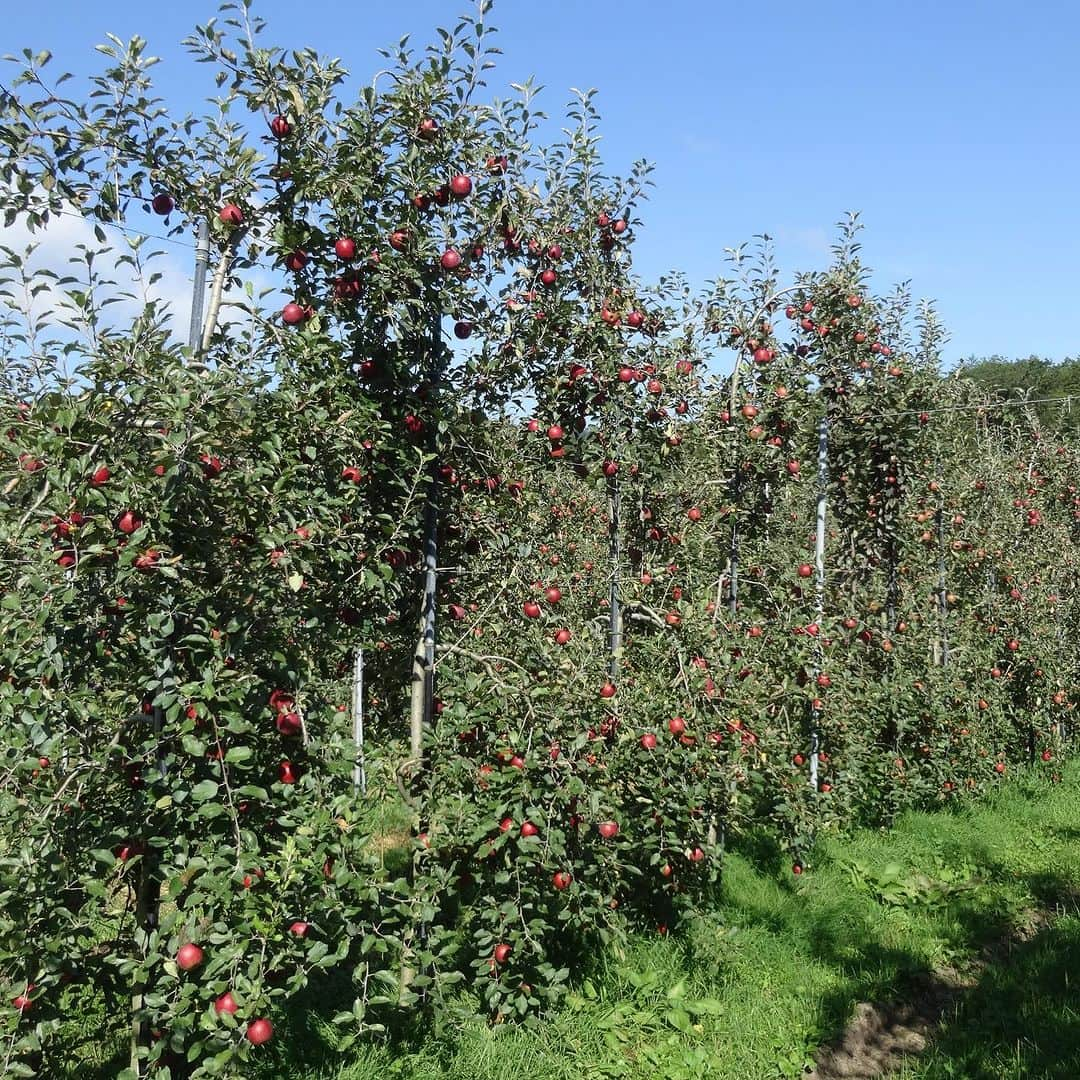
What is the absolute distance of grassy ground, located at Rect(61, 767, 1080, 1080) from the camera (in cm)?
352

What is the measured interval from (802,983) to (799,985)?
4cm

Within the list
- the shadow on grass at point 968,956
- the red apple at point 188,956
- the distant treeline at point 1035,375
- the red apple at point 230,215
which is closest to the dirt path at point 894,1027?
the shadow on grass at point 968,956

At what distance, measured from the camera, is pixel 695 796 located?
3.93 metres

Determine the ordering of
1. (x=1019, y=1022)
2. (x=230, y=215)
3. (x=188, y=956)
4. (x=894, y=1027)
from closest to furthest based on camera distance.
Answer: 1. (x=188, y=956)
2. (x=230, y=215)
3. (x=1019, y=1022)
4. (x=894, y=1027)

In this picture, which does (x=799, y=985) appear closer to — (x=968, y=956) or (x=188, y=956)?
(x=968, y=956)

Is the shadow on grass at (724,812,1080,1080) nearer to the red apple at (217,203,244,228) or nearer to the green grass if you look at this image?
the green grass

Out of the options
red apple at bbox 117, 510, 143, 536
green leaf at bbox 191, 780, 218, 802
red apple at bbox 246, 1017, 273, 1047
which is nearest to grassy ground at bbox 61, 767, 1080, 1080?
red apple at bbox 246, 1017, 273, 1047

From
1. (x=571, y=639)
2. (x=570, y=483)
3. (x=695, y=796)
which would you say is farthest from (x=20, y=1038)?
(x=570, y=483)

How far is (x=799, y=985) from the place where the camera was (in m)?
4.39

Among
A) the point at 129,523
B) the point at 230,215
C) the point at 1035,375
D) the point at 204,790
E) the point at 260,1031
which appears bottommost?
the point at 260,1031

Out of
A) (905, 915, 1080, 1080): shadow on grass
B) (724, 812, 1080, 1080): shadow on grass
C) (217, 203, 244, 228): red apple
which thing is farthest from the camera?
(724, 812, 1080, 1080): shadow on grass

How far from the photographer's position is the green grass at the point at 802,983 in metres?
3.54

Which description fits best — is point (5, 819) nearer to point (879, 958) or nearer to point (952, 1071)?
point (952, 1071)

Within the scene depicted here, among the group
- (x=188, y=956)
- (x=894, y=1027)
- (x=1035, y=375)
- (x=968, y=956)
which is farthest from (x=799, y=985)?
(x=1035, y=375)
